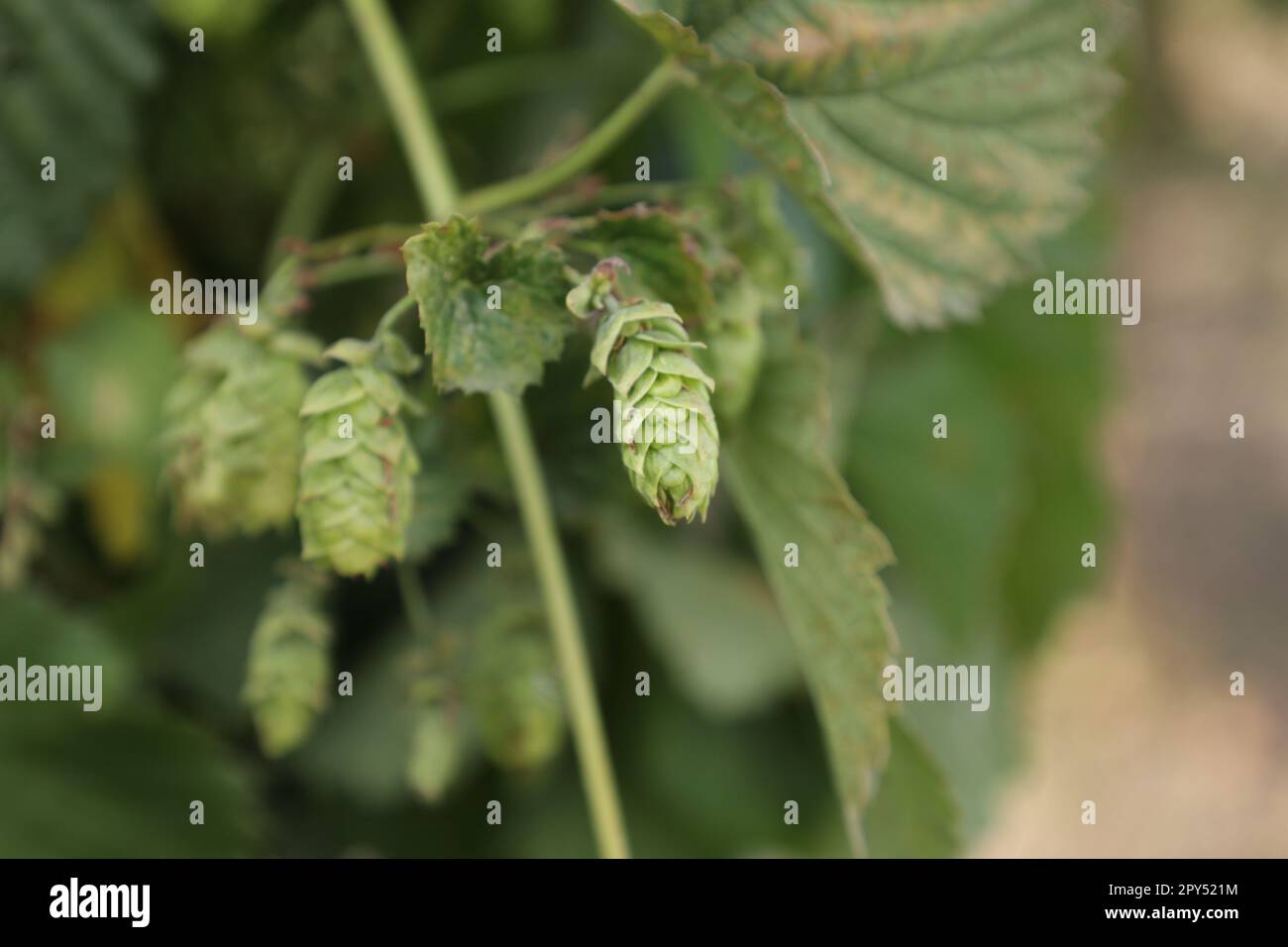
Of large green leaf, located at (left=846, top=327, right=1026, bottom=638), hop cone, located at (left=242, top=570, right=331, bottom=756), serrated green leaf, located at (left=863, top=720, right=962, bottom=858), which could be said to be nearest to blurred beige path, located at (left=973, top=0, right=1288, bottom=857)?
large green leaf, located at (left=846, top=327, right=1026, bottom=638)

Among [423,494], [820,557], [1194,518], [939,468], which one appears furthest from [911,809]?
[1194,518]

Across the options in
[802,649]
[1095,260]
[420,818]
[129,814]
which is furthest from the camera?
[1095,260]

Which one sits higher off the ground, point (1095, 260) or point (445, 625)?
point (1095, 260)

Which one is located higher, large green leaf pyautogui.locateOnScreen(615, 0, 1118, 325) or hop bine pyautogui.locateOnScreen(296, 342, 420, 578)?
large green leaf pyautogui.locateOnScreen(615, 0, 1118, 325)

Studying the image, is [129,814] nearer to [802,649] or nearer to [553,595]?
[553,595]

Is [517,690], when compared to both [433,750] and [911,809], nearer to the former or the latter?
[433,750]

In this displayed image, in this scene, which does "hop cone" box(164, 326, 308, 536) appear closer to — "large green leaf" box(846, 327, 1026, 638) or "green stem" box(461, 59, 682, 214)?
"green stem" box(461, 59, 682, 214)
